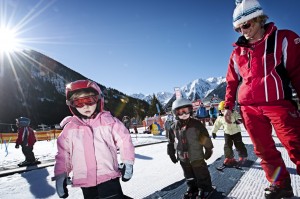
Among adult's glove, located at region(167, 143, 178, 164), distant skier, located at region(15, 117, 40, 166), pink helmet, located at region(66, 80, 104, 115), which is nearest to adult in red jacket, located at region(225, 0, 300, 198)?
adult's glove, located at region(167, 143, 178, 164)

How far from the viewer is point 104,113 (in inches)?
106

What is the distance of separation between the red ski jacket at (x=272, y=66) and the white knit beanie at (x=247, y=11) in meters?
0.20

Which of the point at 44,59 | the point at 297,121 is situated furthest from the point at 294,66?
the point at 44,59

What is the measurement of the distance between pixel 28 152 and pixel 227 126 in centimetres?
675

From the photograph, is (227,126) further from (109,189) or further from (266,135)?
(109,189)

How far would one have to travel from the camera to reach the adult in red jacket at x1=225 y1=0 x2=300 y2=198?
8.40 ft

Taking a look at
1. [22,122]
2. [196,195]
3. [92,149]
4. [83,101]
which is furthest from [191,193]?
[22,122]

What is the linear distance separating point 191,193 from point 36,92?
11670 centimetres

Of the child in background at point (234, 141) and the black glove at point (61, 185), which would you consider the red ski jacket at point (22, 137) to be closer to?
the child in background at point (234, 141)

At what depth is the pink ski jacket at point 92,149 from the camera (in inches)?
98.0

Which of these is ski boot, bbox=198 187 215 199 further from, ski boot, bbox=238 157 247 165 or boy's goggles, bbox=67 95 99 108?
ski boot, bbox=238 157 247 165

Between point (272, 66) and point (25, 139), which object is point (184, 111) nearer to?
point (272, 66)

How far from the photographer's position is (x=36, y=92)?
359 ft

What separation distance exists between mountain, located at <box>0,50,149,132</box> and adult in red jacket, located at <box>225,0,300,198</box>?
82.7m
